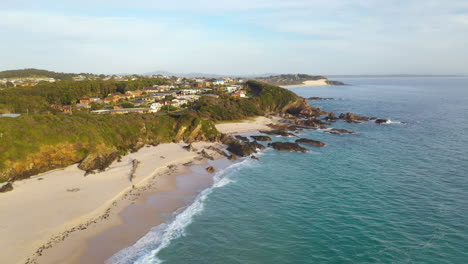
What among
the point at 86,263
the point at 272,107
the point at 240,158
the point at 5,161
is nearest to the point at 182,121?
the point at 240,158

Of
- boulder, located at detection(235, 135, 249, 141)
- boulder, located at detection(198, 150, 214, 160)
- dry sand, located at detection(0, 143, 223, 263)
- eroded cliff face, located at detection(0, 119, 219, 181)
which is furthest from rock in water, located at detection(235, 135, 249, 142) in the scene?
dry sand, located at detection(0, 143, 223, 263)

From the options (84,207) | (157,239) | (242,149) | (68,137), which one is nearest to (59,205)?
(84,207)

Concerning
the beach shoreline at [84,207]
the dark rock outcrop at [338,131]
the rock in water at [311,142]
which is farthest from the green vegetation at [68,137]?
the dark rock outcrop at [338,131]

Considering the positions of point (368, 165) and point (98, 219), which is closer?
point (98, 219)

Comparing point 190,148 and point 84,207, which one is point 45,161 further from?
point 190,148

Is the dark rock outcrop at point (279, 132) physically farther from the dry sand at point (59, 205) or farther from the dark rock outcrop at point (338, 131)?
the dry sand at point (59, 205)

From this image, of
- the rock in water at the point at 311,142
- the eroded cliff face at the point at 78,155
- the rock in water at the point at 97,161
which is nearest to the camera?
the eroded cliff face at the point at 78,155

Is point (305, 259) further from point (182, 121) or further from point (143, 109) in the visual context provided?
point (143, 109)
